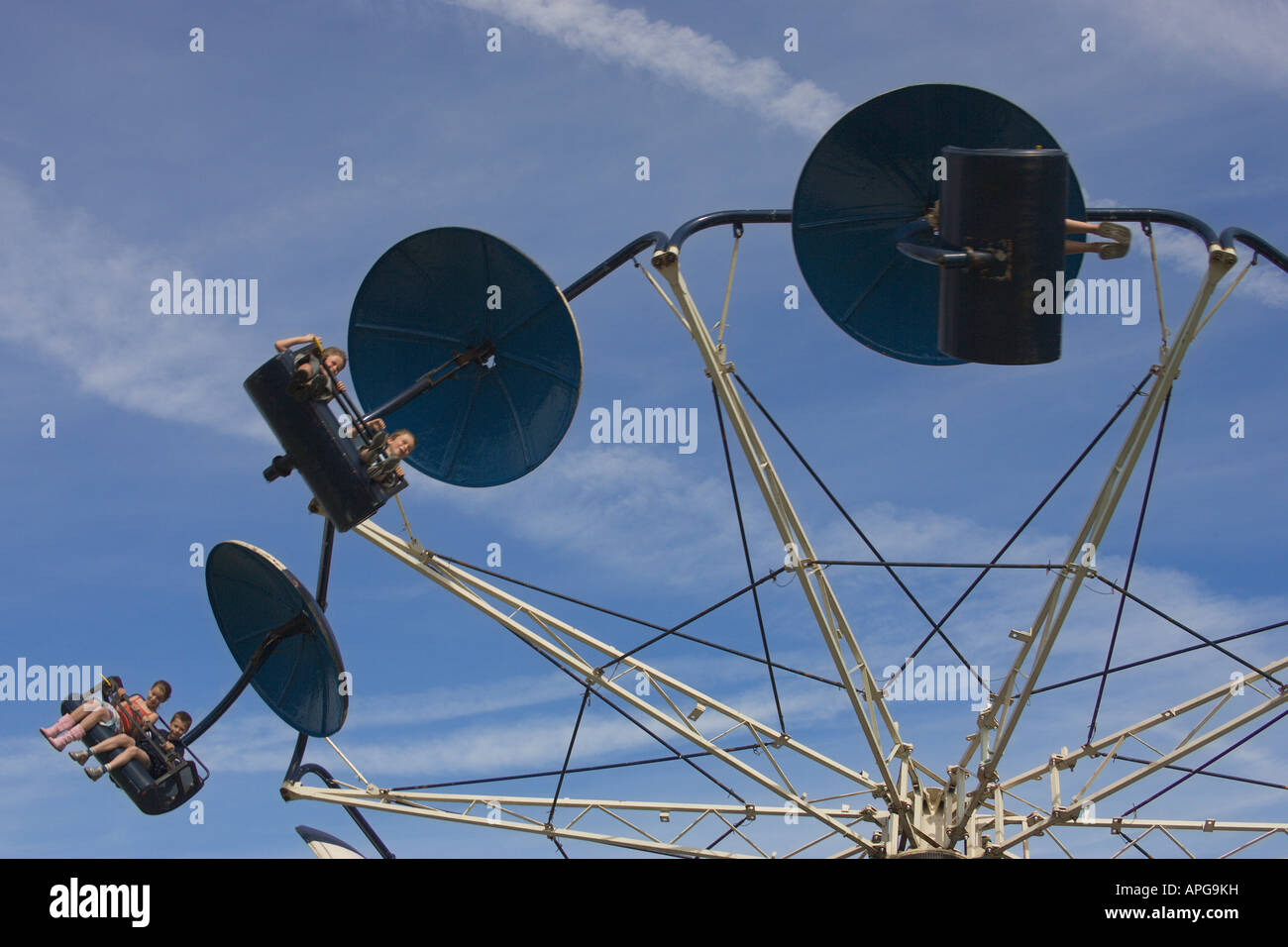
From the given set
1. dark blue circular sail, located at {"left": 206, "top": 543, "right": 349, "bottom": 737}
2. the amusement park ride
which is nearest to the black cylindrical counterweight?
the amusement park ride

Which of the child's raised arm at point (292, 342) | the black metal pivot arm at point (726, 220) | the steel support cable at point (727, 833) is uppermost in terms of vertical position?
the black metal pivot arm at point (726, 220)

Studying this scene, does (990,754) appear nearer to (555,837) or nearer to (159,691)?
(555,837)

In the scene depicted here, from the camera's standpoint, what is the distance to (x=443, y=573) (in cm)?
2214

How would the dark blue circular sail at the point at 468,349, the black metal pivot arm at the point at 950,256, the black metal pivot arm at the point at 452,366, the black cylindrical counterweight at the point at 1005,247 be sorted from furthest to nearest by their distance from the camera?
the black metal pivot arm at the point at 452,366 → the dark blue circular sail at the point at 468,349 → the black metal pivot arm at the point at 950,256 → the black cylindrical counterweight at the point at 1005,247

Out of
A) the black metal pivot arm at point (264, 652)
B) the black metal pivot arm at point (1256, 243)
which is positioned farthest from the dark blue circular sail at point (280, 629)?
the black metal pivot arm at point (1256, 243)

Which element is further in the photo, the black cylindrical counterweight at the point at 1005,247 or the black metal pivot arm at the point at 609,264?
the black metal pivot arm at the point at 609,264

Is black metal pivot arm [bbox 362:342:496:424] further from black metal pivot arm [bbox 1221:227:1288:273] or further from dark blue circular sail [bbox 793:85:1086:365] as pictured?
black metal pivot arm [bbox 1221:227:1288:273]

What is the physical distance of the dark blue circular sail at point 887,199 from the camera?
19.0 m

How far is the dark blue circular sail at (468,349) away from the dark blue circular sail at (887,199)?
3944mm

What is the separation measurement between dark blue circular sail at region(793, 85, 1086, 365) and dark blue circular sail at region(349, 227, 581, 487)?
3944 millimetres

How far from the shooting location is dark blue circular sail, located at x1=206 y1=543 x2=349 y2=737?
21.8 metres

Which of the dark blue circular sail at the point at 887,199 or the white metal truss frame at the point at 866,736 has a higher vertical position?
the dark blue circular sail at the point at 887,199

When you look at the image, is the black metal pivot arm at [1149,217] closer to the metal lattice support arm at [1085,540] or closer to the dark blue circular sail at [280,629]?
the metal lattice support arm at [1085,540]
